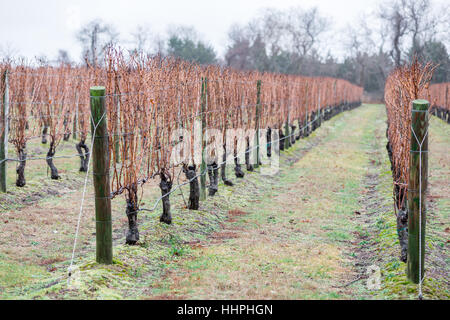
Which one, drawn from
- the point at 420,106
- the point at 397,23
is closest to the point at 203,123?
the point at 420,106

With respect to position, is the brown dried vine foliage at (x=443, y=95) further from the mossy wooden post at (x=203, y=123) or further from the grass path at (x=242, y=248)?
the mossy wooden post at (x=203, y=123)

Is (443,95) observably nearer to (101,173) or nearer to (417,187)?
(417,187)

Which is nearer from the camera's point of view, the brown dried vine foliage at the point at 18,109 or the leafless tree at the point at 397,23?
the brown dried vine foliage at the point at 18,109

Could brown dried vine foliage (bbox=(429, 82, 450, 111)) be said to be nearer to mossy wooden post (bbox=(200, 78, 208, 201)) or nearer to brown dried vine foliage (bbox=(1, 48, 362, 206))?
brown dried vine foliage (bbox=(1, 48, 362, 206))

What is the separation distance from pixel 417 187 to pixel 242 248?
7.90 ft

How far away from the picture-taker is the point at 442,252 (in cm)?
620

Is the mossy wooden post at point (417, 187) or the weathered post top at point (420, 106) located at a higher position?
the weathered post top at point (420, 106)

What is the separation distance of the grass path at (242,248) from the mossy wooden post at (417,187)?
0.82 feet

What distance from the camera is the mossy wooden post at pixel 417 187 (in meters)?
4.83

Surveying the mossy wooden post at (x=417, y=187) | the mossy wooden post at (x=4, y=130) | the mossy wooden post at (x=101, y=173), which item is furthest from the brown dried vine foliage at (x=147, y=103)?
the mossy wooden post at (x=417, y=187)
